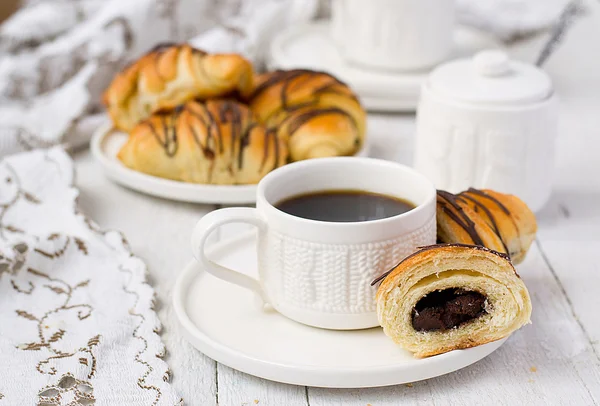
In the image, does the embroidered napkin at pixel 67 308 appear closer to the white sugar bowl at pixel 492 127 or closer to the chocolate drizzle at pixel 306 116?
the chocolate drizzle at pixel 306 116

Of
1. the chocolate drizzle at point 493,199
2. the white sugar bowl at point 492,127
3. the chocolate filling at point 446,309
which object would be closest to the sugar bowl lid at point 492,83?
the white sugar bowl at point 492,127

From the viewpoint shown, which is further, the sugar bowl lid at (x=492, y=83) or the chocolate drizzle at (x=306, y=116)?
the chocolate drizzle at (x=306, y=116)

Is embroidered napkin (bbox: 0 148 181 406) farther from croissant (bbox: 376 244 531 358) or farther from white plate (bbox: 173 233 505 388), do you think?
croissant (bbox: 376 244 531 358)

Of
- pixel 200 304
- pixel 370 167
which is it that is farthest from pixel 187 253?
pixel 370 167

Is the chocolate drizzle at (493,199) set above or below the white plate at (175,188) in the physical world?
above

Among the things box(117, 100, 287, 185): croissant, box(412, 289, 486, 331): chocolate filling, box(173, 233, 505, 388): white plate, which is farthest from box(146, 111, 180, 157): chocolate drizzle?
box(412, 289, 486, 331): chocolate filling

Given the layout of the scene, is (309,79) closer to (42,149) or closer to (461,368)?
(42,149)

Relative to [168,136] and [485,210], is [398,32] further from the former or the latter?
[485,210]
